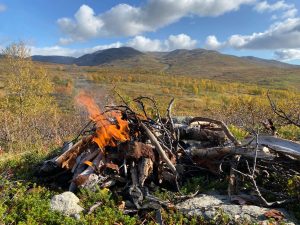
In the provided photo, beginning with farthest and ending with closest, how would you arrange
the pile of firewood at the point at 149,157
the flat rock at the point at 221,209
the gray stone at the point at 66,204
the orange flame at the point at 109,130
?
the orange flame at the point at 109,130 < the pile of firewood at the point at 149,157 < the gray stone at the point at 66,204 < the flat rock at the point at 221,209

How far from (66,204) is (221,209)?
2.83 m

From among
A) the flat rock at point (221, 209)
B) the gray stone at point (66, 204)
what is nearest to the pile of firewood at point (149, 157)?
the flat rock at point (221, 209)

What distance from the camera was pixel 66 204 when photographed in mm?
6805

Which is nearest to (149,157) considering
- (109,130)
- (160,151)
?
(160,151)

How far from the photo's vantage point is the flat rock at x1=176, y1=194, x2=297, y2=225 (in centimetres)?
627

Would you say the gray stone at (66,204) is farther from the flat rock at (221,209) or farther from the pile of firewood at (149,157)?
the flat rock at (221,209)

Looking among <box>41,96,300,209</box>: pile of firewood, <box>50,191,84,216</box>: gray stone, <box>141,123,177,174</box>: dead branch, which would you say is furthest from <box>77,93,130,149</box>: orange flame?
<box>50,191,84,216</box>: gray stone

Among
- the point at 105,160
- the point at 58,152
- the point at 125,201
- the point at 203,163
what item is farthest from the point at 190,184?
the point at 58,152

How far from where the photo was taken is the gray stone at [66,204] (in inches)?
→ 263

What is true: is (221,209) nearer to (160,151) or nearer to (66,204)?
(160,151)

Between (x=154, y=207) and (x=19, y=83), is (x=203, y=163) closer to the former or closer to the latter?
(x=154, y=207)

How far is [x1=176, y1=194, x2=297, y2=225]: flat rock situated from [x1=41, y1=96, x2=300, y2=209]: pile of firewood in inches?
20.8

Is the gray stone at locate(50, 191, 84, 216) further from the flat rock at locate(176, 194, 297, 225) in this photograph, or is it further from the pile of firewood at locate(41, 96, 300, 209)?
the flat rock at locate(176, 194, 297, 225)

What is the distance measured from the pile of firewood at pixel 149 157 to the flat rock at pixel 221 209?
0.53 metres
